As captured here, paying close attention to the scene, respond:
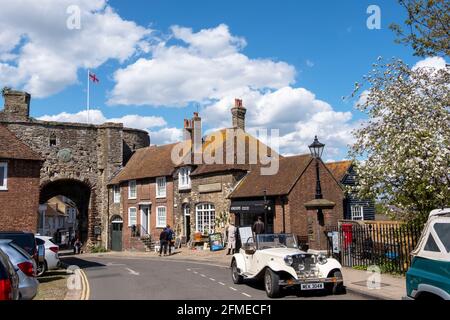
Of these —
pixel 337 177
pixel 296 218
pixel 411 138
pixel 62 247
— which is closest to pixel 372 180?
pixel 411 138

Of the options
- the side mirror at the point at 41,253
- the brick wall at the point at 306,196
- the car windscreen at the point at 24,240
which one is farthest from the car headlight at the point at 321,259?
the side mirror at the point at 41,253

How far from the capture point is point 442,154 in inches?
500

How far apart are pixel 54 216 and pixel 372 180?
68.2m

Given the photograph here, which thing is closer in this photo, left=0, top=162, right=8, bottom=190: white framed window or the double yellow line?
the double yellow line

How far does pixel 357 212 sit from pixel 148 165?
1789 centimetres

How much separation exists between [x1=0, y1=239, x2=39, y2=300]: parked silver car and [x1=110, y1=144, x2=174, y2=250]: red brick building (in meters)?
25.1

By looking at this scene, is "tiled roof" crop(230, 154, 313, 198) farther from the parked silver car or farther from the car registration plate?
the parked silver car

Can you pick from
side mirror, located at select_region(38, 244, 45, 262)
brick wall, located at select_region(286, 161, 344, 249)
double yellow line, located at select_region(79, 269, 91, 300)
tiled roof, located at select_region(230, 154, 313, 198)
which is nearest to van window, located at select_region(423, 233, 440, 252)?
double yellow line, located at select_region(79, 269, 91, 300)

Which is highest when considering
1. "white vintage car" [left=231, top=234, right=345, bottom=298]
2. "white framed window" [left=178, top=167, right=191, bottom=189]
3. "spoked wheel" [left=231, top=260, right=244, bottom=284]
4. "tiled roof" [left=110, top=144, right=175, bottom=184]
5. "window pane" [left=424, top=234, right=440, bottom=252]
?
"tiled roof" [left=110, top=144, right=175, bottom=184]

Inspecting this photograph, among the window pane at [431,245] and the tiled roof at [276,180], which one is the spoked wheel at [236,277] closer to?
the window pane at [431,245]

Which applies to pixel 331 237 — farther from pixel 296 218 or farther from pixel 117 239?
pixel 117 239

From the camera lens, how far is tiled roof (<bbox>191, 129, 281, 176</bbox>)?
104 ft

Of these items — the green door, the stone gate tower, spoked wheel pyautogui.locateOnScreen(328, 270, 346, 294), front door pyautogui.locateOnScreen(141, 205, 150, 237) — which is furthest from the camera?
the green door

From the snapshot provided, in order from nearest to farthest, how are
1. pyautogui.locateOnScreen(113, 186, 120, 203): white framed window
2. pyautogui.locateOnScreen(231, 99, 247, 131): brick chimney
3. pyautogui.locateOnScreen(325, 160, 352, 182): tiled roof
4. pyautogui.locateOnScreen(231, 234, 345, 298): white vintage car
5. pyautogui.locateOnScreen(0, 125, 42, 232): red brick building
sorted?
1. pyautogui.locateOnScreen(231, 234, 345, 298): white vintage car
2. pyautogui.locateOnScreen(0, 125, 42, 232): red brick building
3. pyautogui.locateOnScreen(325, 160, 352, 182): tiled roof
4. pyautogui.locateOnScreen(231, 99, 247, 131): brick chimney
5. pyautogui.locateOnScreen(113, 186, 120, 203): white framed window
